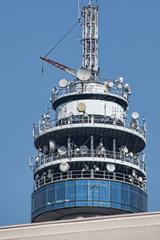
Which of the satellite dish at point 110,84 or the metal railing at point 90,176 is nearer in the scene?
the metal railing at point 90,176

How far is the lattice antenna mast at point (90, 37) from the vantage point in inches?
5256

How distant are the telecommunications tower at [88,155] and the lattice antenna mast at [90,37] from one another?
732 centimetres

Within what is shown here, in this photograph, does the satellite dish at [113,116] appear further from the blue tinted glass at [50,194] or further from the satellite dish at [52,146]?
the blue tinted glass at [50,194]

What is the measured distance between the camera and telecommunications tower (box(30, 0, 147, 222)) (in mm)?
120938

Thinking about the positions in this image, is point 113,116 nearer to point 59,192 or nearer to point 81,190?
point 81,190

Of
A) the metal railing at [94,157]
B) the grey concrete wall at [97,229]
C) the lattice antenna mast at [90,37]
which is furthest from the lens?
the lattice antenna mast at [90,37]

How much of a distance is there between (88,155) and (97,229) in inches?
2215

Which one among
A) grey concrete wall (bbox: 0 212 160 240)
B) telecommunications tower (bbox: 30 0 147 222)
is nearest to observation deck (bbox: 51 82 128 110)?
telecommunications tower (bbox: 30 0 147 222)

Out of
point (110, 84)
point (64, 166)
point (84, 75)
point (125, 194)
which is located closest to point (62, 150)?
point (64, 166)

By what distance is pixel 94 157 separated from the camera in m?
120

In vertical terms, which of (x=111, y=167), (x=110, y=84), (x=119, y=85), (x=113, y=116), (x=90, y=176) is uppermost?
(x=119, y=85)

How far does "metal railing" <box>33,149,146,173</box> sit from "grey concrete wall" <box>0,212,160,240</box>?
2133 inches

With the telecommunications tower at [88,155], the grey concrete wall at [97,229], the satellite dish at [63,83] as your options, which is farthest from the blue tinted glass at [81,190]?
the grey concrete wall at [97,229]

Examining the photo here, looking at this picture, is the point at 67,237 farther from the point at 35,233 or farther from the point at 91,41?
the point at 91,41
